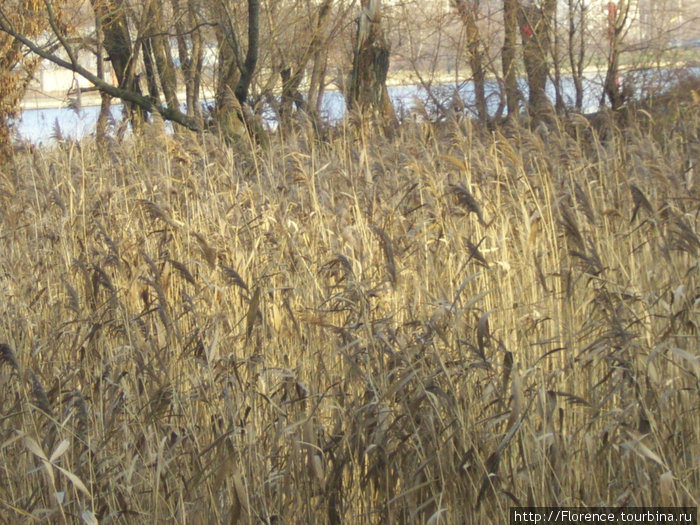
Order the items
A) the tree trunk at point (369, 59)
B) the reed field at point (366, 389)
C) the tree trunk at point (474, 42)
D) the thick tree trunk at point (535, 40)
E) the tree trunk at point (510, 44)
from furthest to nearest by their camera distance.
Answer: the tree trunk at point (474, 42)
the tree trunk at point (510, 44)
the thick tree trunk at point (535, 40)
the tree trunk at point (369, 59)
the reed field at point (366, 389)

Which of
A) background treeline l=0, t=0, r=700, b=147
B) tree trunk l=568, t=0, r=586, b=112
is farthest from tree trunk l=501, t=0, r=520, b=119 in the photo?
tree trunk l=568, t=0, r=586, b=112

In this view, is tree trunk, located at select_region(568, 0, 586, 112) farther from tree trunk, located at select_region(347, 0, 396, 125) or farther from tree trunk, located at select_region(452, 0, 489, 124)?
tree trunk, located at select_region(347, 0, 396, 125)

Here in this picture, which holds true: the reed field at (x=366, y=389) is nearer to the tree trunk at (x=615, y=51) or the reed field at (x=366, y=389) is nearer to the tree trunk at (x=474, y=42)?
the tree trunk at (x=615, y=51)

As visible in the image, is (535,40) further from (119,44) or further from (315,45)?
(119,44)

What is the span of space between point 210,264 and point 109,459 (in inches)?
32.5

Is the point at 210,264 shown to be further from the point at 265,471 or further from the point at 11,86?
the point at 11,86

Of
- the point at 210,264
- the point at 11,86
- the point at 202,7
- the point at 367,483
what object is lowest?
the point at 367,483

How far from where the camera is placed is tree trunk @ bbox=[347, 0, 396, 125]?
29.0ft

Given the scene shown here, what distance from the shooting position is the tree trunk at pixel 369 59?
885 cm

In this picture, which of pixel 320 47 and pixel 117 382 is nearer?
pixel 117 382

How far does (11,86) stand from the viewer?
10.1 m

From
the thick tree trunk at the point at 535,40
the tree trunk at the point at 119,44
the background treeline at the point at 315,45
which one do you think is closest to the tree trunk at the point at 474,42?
the background treeline at the point at 315,45

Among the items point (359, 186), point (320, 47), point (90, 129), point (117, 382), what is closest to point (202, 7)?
point (320, 47)

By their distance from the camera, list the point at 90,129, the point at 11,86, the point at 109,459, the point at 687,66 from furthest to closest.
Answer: the point at 11,86
the point at 687,66
the point at 90,129
the point at 109,459
